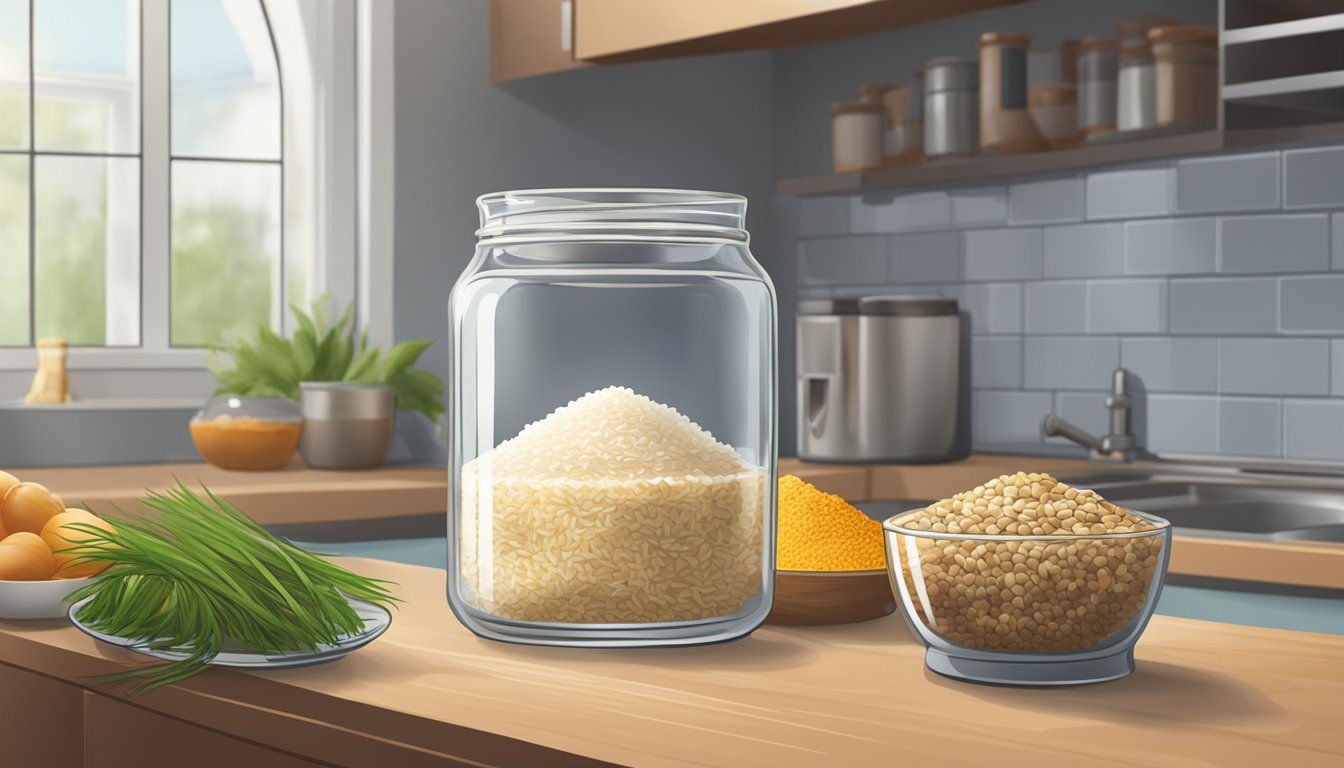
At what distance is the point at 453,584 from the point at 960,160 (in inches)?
82.6

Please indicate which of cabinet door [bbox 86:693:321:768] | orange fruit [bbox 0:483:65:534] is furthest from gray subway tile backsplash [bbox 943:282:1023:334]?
cabinet door [bbox 86:693:321:768]

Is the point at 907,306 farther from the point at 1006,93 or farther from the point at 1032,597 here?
the point at 1032,597

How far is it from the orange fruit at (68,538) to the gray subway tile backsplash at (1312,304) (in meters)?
2.09

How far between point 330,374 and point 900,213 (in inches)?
49.3

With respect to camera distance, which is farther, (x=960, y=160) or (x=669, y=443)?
(x=960, y=160)

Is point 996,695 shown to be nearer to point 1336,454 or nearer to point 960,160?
point 1336,454

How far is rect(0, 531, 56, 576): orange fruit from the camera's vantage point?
3.48 feet

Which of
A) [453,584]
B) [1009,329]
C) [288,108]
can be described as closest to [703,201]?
[453,584]

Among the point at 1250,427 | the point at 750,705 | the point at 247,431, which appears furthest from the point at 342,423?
the point at 750,705

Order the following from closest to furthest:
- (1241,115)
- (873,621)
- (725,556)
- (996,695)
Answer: (996,695) → (725,556) → (873,621) → (1241,115)

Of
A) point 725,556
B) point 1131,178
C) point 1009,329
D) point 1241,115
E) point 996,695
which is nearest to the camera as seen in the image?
point 996,695

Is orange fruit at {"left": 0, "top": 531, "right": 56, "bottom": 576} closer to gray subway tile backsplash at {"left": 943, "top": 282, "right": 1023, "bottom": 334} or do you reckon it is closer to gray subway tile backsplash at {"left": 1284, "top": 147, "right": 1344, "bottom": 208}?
gray subway tile backsplash at {"left": 1284, "top": 147, "right": 1344, "bottom": 208}

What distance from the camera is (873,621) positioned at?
107 centimetres

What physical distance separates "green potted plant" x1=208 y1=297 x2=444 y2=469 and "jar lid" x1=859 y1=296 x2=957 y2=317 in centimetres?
87
